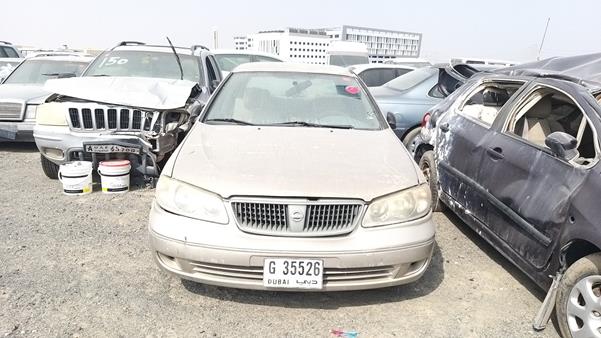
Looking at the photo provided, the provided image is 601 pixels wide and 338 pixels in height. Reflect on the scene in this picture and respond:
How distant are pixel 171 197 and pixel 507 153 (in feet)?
7.83

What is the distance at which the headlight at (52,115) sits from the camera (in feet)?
15.5

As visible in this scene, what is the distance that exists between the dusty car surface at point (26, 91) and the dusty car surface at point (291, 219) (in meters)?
4.56

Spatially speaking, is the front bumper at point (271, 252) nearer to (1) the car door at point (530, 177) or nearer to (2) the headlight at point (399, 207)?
(2) the headlight at point (399, 207)

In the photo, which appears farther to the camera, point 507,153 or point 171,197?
point 507,153

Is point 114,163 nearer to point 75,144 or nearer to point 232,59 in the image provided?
point 75,144

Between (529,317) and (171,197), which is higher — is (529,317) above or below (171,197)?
below

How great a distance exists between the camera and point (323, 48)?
80.2 ft

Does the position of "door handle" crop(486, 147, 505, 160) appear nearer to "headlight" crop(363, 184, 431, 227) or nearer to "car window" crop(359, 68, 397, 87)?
"headlight" crop(363, 184, 431, 227)

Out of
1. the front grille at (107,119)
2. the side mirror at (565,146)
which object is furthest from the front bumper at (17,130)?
the side mirror at (565,146)

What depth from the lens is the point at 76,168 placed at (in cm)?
452

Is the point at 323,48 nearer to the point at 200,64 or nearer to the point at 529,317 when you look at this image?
the point at 200,64

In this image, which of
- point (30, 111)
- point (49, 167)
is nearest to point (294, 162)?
point (49, 167)

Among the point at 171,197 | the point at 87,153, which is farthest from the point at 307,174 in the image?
the point at 87,153

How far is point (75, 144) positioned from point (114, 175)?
508mm
